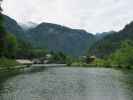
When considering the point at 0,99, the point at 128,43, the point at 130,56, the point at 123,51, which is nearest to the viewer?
the point at 0,99

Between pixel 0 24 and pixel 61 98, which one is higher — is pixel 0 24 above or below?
above

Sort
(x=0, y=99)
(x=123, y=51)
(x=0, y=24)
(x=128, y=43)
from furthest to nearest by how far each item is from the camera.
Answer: (x=128, y=43) < (x=123, y=51) < (x=0, y=24) < (x=0, y=99)

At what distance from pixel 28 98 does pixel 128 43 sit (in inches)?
6180

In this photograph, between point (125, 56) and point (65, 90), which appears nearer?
point (65, 90)

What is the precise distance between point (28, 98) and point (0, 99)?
3275 millimetres

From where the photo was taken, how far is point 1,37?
4624 inches

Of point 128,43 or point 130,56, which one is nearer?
point 130,56

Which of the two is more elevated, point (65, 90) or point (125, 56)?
point (125, 56)

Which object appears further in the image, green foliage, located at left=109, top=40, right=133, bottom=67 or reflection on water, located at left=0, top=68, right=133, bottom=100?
green foliage, located at left=109, top=40, right=133, bottom=67

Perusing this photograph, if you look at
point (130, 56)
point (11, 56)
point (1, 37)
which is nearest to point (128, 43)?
point (130, 56)

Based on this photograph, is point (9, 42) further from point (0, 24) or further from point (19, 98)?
point (19, 98)

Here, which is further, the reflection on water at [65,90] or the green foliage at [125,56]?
the green foliage at [125,56]

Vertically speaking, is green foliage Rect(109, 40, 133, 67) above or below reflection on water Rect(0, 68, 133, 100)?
above

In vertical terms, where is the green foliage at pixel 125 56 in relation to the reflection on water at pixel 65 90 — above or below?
above
